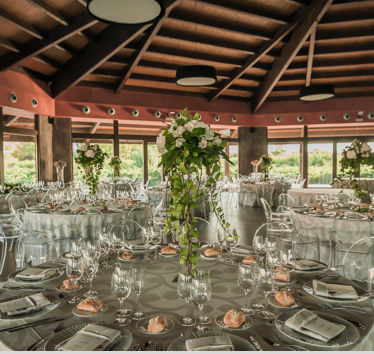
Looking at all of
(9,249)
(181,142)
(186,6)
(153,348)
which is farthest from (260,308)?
(186,6)

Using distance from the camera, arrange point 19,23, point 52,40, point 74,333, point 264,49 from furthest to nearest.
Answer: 1. point 264,49
2. point 52,40
3. point 19,23
4. point 74,333

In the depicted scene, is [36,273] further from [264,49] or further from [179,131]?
[264,49]

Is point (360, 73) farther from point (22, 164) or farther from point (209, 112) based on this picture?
point (22, 164)

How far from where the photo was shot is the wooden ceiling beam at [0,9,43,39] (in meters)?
6.37

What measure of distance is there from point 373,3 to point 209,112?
20.4 feet

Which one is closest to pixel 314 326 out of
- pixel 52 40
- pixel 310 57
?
pixel 52 40

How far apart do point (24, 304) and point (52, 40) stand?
23.5 feet

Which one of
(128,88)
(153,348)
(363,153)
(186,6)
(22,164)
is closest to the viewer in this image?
(153,348)

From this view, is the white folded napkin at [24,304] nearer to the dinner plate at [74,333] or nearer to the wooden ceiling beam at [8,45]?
the dinner plate at [74,333]

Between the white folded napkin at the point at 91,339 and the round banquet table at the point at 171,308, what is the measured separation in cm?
9

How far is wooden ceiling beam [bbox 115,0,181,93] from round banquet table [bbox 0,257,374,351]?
5719 millimetres

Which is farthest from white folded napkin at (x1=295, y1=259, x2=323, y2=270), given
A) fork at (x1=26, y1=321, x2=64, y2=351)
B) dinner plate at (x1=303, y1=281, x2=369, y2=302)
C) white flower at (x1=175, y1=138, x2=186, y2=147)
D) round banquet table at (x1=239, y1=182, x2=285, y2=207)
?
round banquet table at (x1=239, y1=182, x2=285, y2=207)

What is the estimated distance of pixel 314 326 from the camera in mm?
1436

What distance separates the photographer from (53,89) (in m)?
10.1
